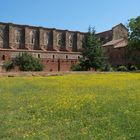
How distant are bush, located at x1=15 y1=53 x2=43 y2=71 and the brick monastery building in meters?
3.67

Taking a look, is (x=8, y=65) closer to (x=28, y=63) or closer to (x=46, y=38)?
(x=28, y=63)

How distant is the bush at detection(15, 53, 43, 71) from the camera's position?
63.5 m

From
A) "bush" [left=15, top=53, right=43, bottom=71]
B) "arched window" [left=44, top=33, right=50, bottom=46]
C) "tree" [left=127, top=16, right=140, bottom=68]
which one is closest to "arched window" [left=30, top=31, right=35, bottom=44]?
"arched window" [left=44, top=33, right=50, bottom=46]

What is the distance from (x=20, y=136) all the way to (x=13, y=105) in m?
5.41

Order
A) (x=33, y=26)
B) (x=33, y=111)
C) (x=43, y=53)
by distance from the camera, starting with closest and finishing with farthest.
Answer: (x=33, y=111) → (x=43, y=53) → (x=33, y=26)

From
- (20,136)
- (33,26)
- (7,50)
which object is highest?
(33,26)

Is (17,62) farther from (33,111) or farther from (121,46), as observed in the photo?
(33,111)

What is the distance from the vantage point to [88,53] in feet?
215

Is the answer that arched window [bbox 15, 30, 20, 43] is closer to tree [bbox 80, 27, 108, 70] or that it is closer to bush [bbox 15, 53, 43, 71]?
bush [bbox 15, 53, 43, 71]

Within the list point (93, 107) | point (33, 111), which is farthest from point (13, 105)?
point (93, 107)

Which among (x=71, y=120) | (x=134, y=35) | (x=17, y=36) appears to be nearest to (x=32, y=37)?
(x=17, y=36)

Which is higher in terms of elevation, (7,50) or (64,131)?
(7,50)

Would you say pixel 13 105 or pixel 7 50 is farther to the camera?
pixel 7 50

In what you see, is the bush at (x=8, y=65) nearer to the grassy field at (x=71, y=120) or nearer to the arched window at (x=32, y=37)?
the arched window at (x=32, y=37)
